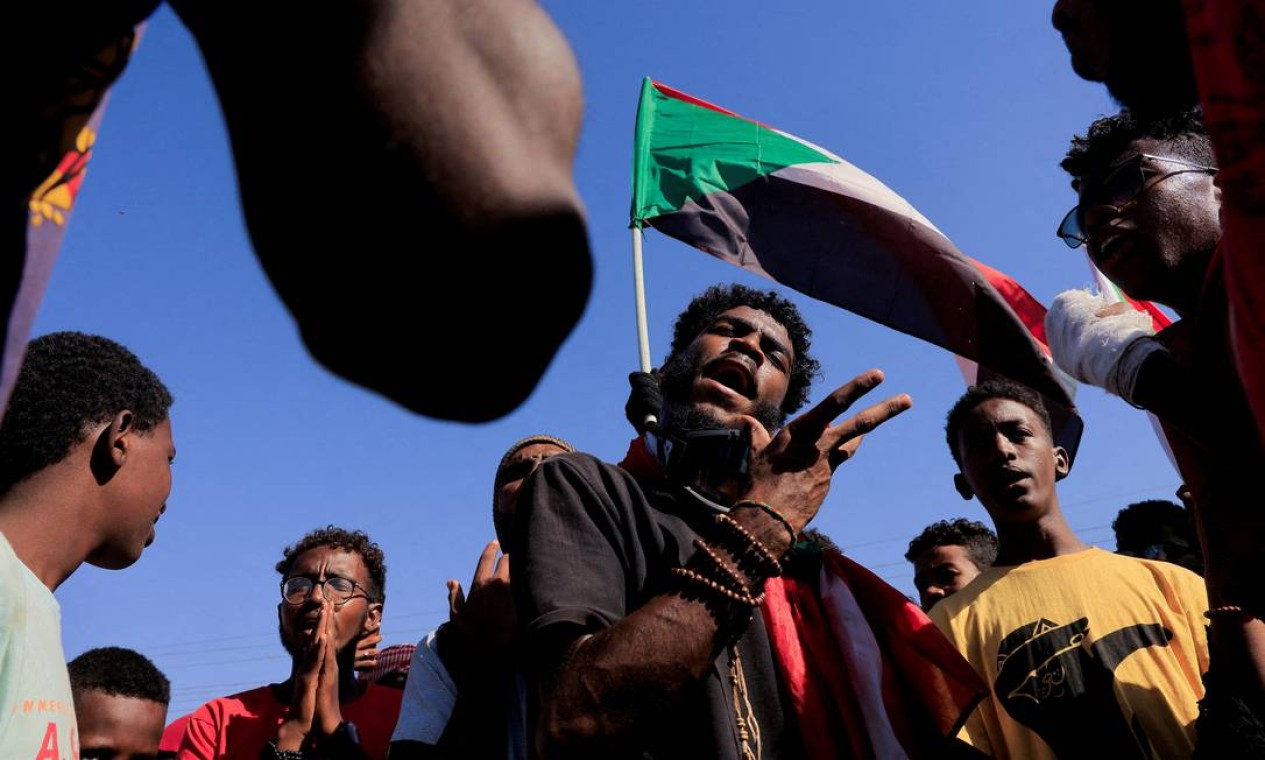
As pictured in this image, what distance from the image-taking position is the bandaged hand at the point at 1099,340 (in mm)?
1933

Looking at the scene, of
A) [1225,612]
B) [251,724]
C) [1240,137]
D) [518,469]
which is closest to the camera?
[1240,137]

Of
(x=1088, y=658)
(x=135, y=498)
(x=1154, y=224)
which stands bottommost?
(x=1088, y=658)

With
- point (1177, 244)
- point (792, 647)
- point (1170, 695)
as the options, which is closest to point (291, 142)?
point (792, 647)

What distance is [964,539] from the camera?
5.66m

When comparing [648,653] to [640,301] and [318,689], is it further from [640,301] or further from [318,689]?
[640,301]

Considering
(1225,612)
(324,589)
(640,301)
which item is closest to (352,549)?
(324,589)

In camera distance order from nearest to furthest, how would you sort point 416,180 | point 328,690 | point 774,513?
point 416,180 < point 774,513 < point 328,690

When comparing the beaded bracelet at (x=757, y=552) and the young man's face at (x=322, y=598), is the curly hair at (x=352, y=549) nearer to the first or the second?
the young man's face at (x=322, y=598)

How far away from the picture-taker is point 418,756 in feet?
9.18

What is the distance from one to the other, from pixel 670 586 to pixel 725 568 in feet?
0.40

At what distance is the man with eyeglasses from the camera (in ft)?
12.0

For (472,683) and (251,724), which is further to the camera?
(251,724)

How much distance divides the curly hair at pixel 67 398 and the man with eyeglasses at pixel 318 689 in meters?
1.54

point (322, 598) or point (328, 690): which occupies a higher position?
point (322, 598)
